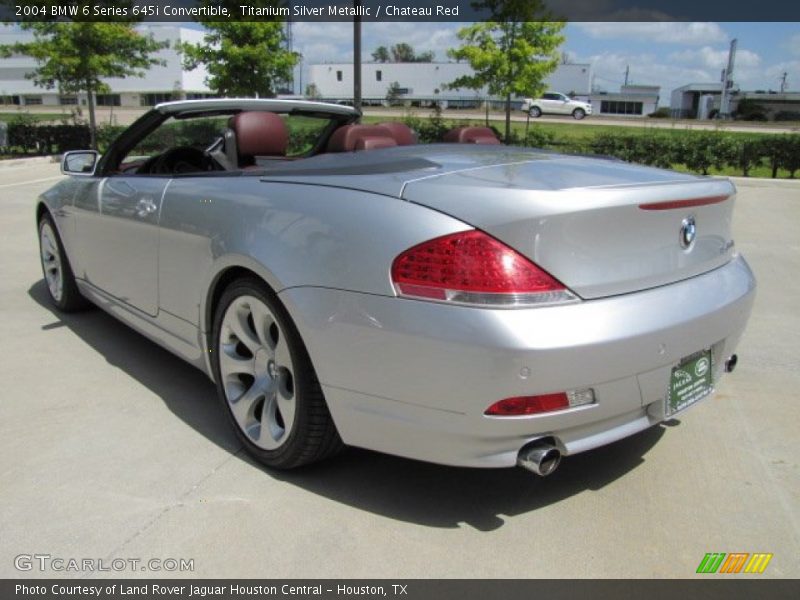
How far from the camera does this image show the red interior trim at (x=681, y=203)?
7.87ft

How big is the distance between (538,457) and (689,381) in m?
0.73

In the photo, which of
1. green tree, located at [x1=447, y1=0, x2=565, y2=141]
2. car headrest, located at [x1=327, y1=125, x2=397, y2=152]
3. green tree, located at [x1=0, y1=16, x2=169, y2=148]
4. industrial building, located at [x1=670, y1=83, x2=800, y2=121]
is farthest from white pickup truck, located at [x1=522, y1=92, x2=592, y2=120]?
car headrest, located at [x1=327, y1=125, x2=397, y2=152]

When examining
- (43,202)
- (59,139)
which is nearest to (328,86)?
(59,139)

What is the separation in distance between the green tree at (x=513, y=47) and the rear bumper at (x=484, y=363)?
52.8 feet

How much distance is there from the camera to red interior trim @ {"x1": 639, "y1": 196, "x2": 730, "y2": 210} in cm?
240

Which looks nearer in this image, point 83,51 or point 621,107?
point 83,51

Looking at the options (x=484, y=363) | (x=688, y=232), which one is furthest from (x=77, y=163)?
(x=688, y=232)

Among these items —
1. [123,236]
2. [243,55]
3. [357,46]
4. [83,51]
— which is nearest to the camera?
[123,236]

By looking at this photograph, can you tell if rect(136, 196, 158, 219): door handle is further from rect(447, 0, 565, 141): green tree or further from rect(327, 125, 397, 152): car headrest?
rect(447, 0, 565, 141): green tree

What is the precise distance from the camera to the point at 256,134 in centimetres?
369

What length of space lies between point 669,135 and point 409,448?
1724cm

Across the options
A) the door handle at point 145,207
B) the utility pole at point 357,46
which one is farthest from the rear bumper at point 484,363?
the utility pole at point 357,46

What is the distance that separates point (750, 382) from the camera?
153 inches

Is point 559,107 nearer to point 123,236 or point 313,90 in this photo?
point 313,90
